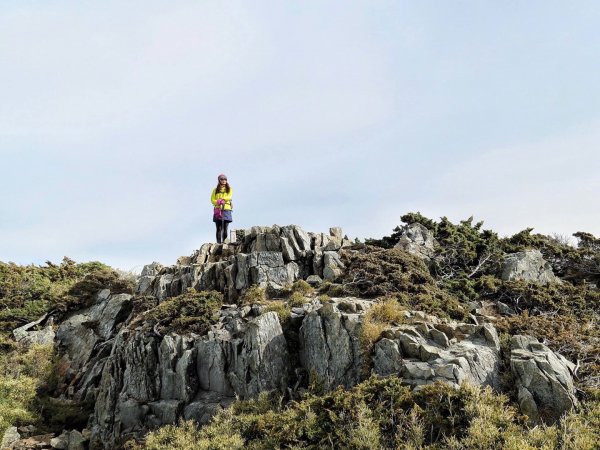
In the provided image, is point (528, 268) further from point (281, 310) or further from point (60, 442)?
point (60, 442)

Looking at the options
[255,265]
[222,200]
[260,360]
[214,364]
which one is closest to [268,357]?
[260,360]

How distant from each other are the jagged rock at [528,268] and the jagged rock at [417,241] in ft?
13.4

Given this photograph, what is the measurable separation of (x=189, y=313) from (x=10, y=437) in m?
8.15

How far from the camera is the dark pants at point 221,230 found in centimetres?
2745

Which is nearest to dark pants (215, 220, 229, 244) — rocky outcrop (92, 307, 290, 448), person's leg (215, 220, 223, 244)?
person's leg (215, 220, 223, 244)

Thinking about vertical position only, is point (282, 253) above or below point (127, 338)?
above

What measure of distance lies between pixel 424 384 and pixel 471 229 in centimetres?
1927

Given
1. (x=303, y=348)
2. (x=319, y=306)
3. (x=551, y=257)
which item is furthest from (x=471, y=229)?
(x=303, y=348)

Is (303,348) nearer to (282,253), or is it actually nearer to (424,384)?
(424,384)

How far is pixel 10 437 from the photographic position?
57.7 ft

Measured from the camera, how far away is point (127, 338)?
19828mm

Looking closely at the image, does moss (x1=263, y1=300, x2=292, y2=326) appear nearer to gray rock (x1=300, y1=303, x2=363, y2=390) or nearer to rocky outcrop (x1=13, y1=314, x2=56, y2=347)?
gray rock (x1=300, y1=303, x2=363, y2=390)

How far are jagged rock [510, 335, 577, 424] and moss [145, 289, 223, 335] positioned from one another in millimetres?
11508

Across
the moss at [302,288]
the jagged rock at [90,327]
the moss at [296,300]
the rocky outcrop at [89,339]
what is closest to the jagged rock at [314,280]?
the moss at [302,288]
